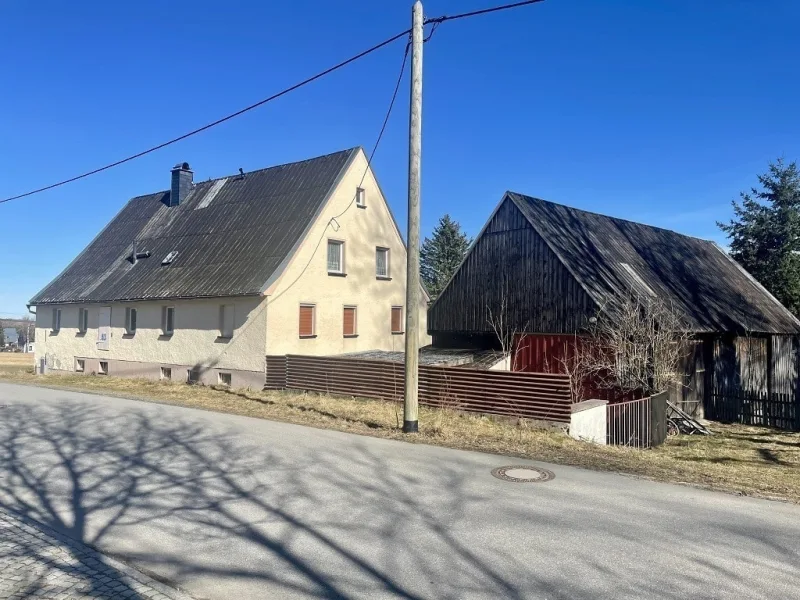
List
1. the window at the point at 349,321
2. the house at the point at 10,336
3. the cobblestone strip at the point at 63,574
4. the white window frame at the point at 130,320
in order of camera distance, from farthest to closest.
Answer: the house at the point at 10,336 → the white window frame at the point at 130,320 → the window at the point at 349,321 → the cobblestone strip at the point at 63,574

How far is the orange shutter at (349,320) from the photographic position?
76.9 ft

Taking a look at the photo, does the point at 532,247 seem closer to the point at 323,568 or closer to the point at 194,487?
the point at 194,487

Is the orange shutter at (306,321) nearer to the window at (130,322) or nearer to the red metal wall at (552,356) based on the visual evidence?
the red metal wall at (552,356)

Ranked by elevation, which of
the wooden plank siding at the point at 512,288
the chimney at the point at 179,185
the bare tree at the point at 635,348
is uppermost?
the chimney at the point at 179,185

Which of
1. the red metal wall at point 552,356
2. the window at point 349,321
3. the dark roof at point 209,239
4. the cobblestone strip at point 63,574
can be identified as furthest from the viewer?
the window at point 349,321

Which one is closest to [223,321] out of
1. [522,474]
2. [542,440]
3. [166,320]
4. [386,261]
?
[166,320]

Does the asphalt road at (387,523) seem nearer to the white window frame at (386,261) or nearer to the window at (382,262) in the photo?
the white window frame at (386,261)

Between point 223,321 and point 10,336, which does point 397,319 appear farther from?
point 10,336

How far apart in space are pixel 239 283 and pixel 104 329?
29.2 feet

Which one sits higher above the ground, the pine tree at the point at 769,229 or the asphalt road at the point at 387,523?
the pine tree at the point at 769,229

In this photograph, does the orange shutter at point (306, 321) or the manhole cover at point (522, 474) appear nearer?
the manhole cover at point (522, 474)

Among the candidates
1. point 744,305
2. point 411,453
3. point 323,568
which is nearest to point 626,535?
point 323,568

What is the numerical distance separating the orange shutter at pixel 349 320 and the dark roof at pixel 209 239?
369 centimetres

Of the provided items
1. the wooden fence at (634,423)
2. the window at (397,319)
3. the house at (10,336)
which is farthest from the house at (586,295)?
the house at (10,336)
